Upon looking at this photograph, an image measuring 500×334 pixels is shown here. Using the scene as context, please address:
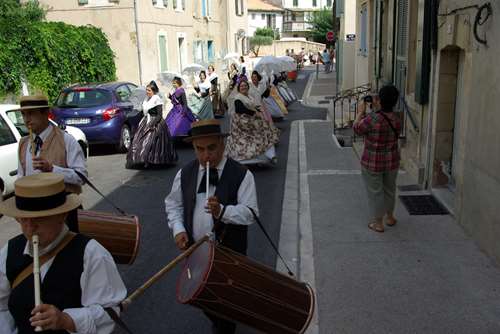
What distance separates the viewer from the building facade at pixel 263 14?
7650cm

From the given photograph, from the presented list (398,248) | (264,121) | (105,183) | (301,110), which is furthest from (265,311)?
(301,110)

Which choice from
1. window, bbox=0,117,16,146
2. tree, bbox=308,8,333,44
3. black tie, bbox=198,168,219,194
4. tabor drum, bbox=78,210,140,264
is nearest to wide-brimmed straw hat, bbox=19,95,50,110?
tabor drum, bbox=78,210,140,264

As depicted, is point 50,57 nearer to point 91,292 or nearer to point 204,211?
point 204,211

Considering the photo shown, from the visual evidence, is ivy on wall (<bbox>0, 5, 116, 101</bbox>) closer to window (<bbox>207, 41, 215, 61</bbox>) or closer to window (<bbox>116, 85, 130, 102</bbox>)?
window (<bbox>116, 85, 130, 102</bbox>)

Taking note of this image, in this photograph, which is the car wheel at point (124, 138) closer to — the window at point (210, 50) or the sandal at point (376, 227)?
the sandal at point (376, 227)

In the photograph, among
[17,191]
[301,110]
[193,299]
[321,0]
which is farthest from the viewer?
[321,0]

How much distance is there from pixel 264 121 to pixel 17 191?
8599 mm

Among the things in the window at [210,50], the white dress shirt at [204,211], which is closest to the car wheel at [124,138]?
the white dress shirt at [204,211]

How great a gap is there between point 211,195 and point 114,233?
104 cm

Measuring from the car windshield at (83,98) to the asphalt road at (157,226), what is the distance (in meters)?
1.21

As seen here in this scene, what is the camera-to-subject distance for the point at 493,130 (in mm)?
5414

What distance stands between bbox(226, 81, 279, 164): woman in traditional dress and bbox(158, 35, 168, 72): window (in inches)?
584

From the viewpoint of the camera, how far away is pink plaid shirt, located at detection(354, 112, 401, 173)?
6.13 meters

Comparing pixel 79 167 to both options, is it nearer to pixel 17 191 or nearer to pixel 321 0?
pixel 17 191
